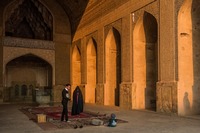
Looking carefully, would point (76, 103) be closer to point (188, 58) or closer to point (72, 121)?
point (72, 121)

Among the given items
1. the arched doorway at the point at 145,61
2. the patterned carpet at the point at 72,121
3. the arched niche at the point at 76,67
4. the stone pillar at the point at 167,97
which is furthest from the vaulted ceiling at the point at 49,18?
the patterned carpet at the point at 72,121

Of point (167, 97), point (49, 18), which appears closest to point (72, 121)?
point (167, 97)

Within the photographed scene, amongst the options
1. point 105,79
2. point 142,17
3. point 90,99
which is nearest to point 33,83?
point 90,99

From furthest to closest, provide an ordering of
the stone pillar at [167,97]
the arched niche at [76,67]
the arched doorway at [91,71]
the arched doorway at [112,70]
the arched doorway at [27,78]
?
the arched doorway at [27,78] → the arched niche at [76,67] → the arched doorway at [91,71] → the arched doorway at [112,70] → the stone pillar at [167,97]

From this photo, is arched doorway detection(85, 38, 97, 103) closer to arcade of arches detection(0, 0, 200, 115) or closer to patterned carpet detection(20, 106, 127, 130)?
arcade of arches detection(0, 0, 200, 115)

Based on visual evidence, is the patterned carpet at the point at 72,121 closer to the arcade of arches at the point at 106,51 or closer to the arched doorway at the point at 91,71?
the arcade of arches at the point at 106,51

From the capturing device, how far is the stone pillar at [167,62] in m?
10.5

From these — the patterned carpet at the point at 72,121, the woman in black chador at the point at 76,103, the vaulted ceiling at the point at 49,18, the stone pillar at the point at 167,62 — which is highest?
the vaulted ceiling at the point at 49,18

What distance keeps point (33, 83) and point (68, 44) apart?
447 cm

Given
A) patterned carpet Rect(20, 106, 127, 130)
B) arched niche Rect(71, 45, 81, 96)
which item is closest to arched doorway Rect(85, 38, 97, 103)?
arched niche Rect(71, 45, 81, 96)

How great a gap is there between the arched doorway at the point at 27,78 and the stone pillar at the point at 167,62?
40.5ft

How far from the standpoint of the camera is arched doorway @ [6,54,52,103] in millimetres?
21875

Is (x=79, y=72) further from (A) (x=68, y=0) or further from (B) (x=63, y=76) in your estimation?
(A) (x=68, y=0)

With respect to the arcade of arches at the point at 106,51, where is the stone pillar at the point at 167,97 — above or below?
below
